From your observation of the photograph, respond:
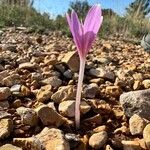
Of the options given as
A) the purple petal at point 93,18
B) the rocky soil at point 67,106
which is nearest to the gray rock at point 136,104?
the rocky soil at point 67,106

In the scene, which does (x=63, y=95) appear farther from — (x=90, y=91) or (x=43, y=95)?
(x=90, y=91)

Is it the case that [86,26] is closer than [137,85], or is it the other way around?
[86,26]

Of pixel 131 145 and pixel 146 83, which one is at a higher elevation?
pixel 146 83

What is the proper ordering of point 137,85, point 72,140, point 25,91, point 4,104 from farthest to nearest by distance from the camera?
point 137,85 < point 25,91 < point 4,104 < point 72,140

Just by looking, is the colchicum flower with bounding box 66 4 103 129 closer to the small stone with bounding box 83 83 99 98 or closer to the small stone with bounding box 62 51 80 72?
the small stone with bounding box 83 83 99 98

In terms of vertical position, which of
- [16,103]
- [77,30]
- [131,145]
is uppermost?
[77,30]

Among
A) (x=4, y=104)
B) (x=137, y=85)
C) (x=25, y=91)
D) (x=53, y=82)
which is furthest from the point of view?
(x=137, y=85)

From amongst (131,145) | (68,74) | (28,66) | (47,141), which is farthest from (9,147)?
(28,66)
